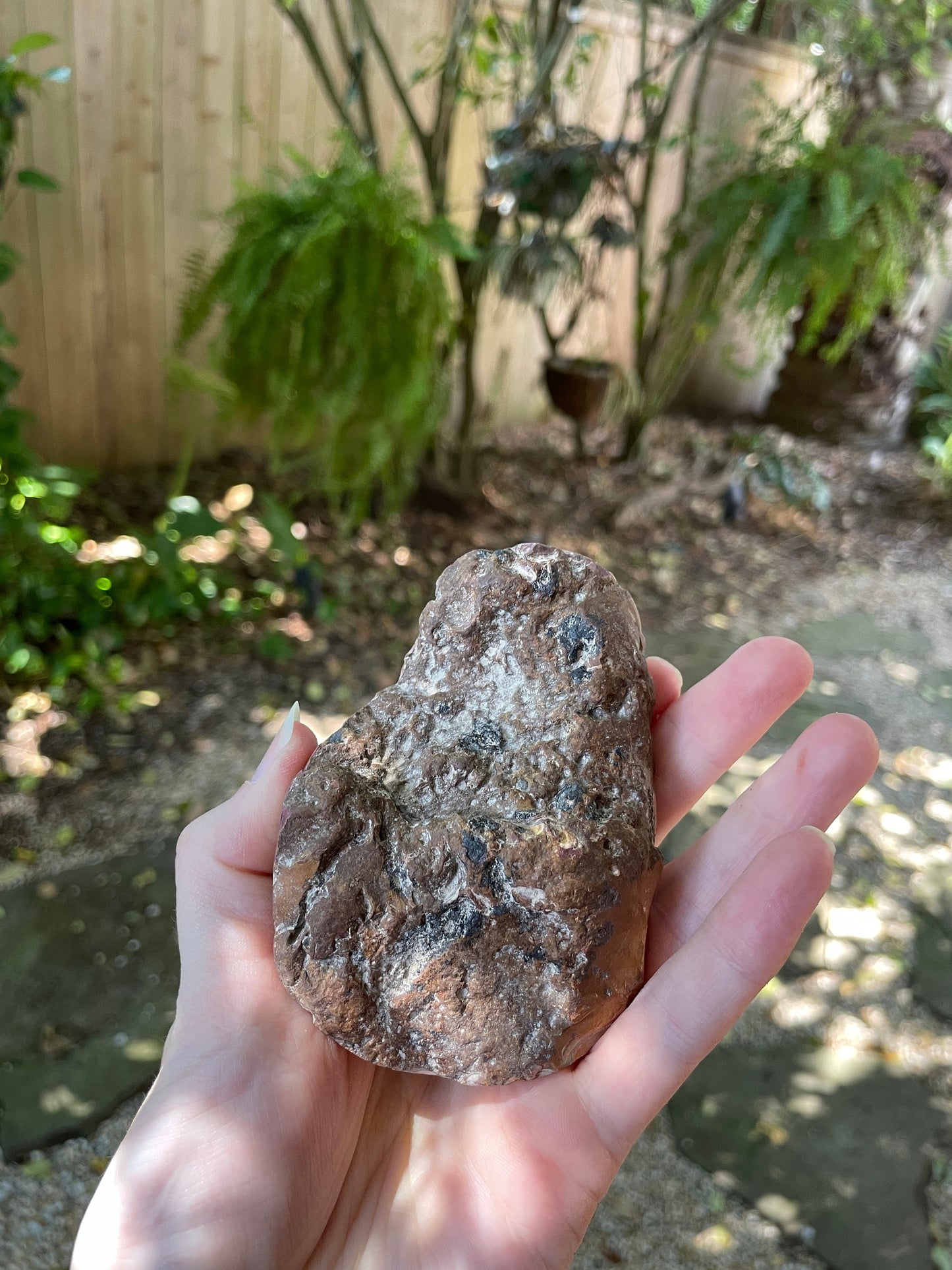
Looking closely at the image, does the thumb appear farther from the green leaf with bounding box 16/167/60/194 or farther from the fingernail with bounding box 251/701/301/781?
the green leaf with bounding box 16/167/60/194

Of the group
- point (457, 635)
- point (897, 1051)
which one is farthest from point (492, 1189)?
point (897, 1051)

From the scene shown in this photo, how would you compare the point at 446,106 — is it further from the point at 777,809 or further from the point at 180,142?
the point at 777,809

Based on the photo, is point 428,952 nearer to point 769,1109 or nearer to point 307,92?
point 769,1109

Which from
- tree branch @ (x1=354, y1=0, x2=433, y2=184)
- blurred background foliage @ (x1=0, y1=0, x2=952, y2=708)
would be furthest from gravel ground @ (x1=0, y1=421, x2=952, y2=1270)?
tree branch @ (x1=354, y1=0, x2=433, y2=184)

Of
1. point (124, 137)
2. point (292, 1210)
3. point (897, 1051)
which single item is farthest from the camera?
point (124, 137)

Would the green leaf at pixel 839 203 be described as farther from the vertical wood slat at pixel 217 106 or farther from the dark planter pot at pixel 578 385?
the vertical wood slat at pixel 217 106

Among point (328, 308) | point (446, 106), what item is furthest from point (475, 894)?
point (446, 106)

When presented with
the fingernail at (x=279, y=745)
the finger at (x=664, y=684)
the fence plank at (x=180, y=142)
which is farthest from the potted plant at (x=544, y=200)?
the fingernail at (x=279, y=745)
